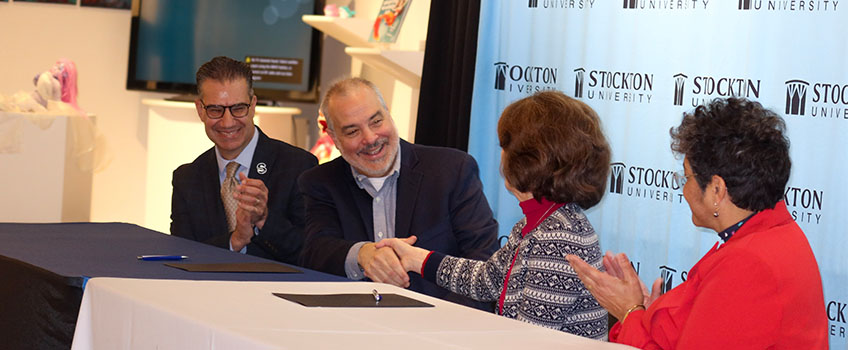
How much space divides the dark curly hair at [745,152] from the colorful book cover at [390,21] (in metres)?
3.18

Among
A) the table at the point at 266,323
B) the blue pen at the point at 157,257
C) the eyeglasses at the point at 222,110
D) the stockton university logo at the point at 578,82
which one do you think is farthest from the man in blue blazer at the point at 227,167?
the stockton university logo at the point at 578,82

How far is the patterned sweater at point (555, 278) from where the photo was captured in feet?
6.21

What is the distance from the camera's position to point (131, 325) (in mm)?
1818

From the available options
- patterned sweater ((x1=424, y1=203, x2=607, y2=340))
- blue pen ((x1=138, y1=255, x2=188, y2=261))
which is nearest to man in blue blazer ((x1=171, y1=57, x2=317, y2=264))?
blue pen ((x1=138, y1=255, x2=188, y2=261))

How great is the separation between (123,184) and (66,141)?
1157mm

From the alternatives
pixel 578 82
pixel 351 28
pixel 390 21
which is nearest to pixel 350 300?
pixel 578 82

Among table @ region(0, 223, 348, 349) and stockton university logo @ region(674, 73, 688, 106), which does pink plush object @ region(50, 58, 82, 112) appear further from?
stockton university logo @ region(674, 73, 688, 106)

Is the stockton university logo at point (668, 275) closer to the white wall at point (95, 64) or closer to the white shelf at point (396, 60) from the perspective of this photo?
the white shelf at point (396, 60)

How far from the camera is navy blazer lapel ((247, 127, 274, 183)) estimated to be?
10.6 ft

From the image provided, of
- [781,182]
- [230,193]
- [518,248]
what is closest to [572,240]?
[518,248]

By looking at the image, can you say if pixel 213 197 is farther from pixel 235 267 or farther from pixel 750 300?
pixel 750 300

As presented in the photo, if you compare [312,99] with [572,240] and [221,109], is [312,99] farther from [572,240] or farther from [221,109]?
[572,240]

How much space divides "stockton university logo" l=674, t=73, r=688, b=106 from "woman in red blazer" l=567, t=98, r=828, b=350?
1947 millimetres

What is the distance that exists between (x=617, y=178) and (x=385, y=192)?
1.48 meters
